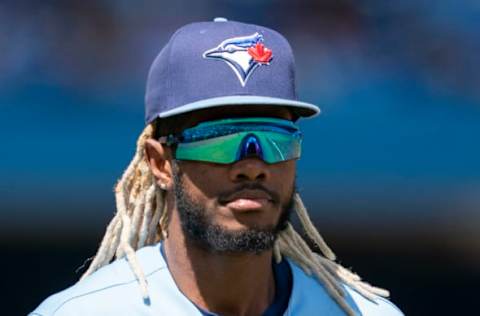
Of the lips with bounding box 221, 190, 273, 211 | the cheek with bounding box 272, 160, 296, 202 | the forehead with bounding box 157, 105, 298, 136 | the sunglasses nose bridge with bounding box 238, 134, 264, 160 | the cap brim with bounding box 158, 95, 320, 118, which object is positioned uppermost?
the cap brim with bounding box 158, 95, 320, 118

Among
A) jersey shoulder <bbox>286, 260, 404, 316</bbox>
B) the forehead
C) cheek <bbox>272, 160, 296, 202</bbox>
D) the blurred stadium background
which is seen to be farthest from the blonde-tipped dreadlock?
the blurred stadium background

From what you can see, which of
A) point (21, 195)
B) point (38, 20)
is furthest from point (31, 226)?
point (38, 20)

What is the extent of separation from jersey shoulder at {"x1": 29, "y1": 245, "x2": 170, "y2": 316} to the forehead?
31cm

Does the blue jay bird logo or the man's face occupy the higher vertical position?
the blue jay bird logo

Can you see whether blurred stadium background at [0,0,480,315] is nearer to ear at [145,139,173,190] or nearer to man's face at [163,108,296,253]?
ear at [145,139,173,190]

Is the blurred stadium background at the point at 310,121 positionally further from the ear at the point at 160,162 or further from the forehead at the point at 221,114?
the forehead at the point at 221,114

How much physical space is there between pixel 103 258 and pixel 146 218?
149mm

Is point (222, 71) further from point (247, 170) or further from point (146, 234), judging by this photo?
point (146, 234)

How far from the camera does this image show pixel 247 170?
94.0 inches

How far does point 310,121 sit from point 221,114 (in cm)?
210

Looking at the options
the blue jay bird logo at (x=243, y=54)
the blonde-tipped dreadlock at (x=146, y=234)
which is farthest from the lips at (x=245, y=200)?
the blonde-tipped dreadlock at (x=146, y=234)

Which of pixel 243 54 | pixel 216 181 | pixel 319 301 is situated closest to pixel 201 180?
pixel 216 181

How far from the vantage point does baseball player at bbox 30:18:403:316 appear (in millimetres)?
2389

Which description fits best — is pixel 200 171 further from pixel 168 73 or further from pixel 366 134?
pixel 366 134
